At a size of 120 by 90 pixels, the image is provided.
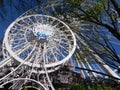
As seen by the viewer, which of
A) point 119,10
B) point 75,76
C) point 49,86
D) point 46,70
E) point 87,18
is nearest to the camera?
point 119,10

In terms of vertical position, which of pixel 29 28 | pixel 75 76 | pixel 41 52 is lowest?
pixel 75 76

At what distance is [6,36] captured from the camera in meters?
25.7

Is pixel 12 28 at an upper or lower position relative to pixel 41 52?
upper

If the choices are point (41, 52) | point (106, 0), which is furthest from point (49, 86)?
point (106, 0)

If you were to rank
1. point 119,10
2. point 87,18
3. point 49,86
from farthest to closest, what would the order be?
point 49,86 → point 87,18 → point 119,10

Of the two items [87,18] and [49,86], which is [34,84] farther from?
[87,18]

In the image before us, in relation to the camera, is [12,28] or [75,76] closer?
[12,28]

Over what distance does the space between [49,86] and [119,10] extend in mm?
20280

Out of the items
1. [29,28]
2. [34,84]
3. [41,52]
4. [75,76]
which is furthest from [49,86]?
[75,76]

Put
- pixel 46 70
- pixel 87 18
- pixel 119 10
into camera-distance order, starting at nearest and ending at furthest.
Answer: pixel 119 10
pixel 87 18
pixel 46 70

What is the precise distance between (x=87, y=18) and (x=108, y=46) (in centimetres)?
86

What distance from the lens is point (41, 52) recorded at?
1017 inches

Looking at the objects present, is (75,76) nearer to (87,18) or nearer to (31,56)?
(31,56)

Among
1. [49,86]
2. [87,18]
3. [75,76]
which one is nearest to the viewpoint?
[87,18]
